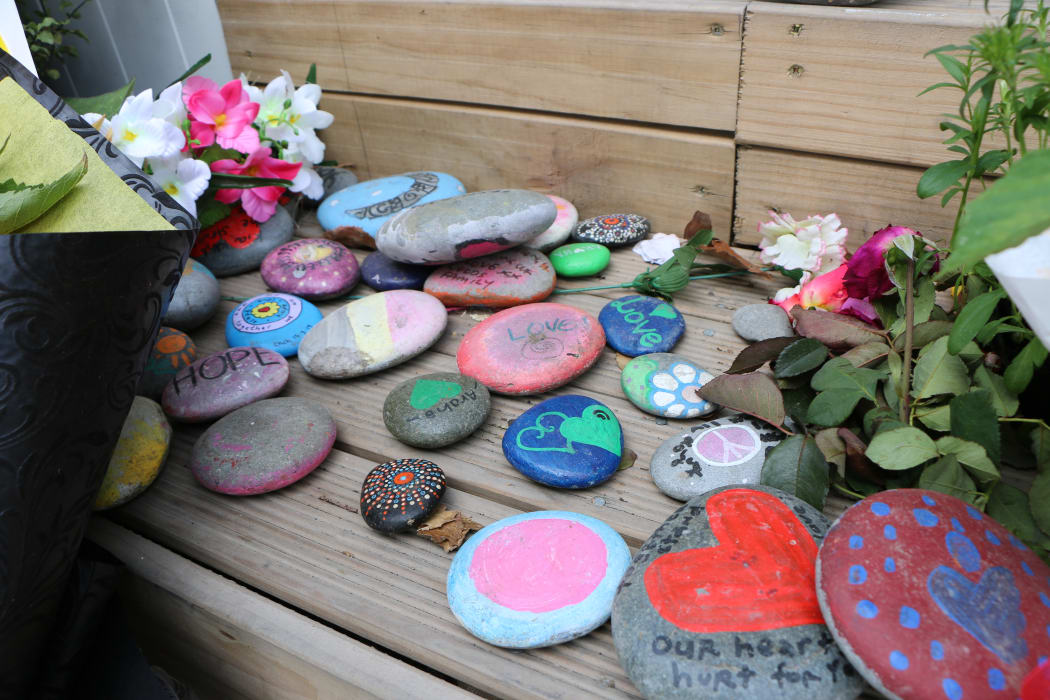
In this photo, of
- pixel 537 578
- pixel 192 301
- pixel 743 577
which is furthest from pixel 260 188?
pixel 743 577

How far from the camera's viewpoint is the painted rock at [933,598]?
686 mm

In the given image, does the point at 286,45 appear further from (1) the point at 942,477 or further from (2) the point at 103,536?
(1) the point at 942,477

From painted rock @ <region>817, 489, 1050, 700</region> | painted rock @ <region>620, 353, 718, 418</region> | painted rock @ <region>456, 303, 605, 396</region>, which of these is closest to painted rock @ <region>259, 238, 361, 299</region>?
painted rock @ <region>456, 303, 605, 396</region>

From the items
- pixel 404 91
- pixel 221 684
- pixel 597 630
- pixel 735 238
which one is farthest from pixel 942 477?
pixel 404 91

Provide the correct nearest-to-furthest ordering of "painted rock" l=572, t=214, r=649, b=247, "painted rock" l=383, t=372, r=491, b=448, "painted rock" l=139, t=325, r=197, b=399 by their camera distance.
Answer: "painted rock" l=383, t=372, r=491, b=448
"painted rock" l=139, t=325, r=197, b=399
"painted rock" l=572, t=214, r=649, b=247

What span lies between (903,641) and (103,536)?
3.61ft

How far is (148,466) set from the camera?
1158mm

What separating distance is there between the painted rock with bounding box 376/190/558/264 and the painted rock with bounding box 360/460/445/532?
0.51 m

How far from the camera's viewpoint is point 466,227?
145 cm

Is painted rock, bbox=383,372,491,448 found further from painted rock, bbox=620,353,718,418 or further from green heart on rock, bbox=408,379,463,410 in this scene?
painted rock, bbox=620,353,718,418

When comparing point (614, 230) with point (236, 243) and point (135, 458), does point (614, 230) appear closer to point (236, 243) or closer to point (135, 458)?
point (236, 243)

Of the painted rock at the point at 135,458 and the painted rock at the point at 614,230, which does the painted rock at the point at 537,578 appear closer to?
the painted rock at the point at 135,458

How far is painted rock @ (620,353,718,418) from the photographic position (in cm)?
121

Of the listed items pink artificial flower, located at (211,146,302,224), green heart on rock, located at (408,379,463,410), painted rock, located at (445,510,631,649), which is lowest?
painted rock, located at (445,510,631,649)
